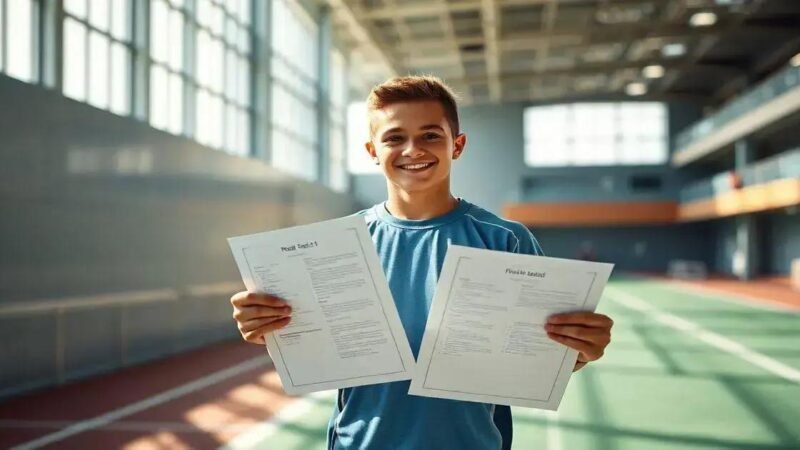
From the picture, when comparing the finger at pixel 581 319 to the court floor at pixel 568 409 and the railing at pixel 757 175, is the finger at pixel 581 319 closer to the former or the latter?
the court floor at pixel 568 409

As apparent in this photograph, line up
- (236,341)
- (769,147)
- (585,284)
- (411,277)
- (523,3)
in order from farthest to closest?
(769,147)
(523,3)
(236,341)
(411,277)
(585,284)

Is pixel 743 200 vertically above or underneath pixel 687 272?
above

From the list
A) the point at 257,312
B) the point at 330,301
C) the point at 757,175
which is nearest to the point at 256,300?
the point at 257,312

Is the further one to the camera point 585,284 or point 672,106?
point 672,106

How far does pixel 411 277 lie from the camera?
6.20 feet

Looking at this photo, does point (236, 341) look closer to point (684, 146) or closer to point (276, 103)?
point (276, 103)

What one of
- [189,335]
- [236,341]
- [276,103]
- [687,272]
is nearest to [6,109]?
[189,335]

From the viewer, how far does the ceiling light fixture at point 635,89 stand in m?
38.6

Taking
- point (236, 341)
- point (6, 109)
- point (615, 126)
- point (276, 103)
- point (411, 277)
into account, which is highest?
point (615, 126)

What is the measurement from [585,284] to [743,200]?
29627mm

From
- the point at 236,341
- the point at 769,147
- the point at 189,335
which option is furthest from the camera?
the point at 769,147

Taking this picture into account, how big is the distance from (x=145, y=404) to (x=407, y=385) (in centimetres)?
635

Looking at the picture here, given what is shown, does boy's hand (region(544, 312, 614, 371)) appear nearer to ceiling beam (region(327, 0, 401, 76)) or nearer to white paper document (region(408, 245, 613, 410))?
white paper document (region(408, 245, 613, 410))

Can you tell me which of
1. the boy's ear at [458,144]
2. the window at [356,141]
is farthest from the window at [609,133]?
the boy's ear at [458,144]
